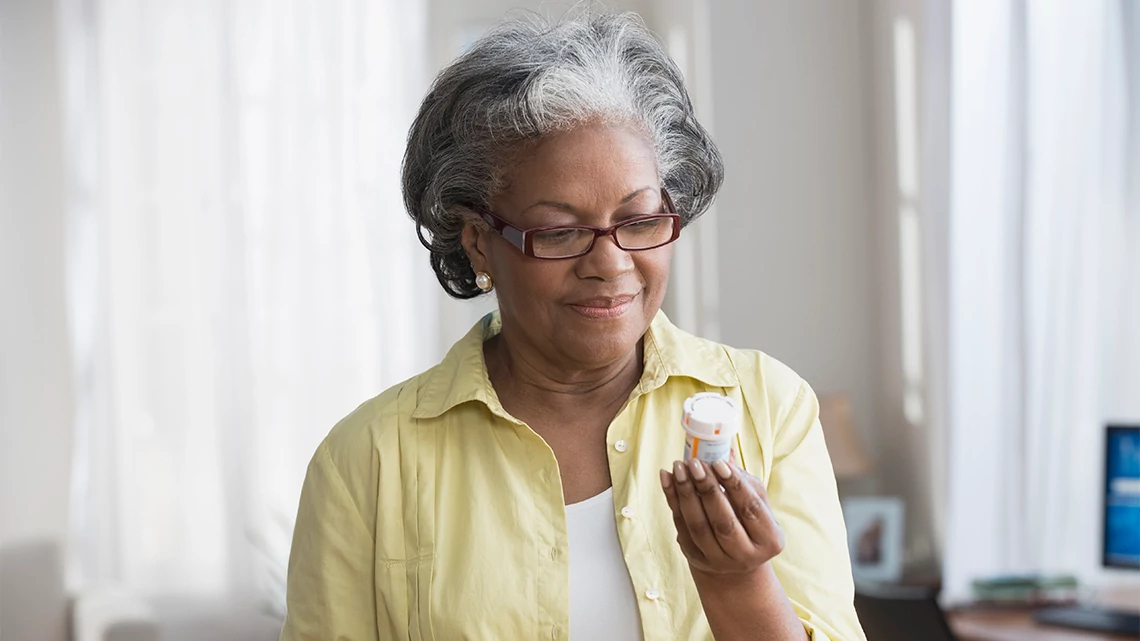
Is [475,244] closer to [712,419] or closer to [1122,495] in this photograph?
[712,419]

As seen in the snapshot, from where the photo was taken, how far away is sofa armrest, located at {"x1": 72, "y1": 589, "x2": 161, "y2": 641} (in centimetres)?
318

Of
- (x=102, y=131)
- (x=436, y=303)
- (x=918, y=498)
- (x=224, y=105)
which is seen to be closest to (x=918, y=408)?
(x=918, y=498)

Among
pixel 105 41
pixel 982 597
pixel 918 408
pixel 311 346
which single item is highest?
pixel 105 41

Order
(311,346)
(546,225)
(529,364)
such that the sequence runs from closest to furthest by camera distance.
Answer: (546,225), (529,364), (311,346)

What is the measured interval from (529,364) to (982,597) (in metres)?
2.21

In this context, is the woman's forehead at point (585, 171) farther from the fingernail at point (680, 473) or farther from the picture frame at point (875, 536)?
the picture frame at point (875, 536)

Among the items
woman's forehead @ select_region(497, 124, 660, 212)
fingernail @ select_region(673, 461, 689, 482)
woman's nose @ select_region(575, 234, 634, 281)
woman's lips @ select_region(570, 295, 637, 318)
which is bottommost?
fingernail @ select_region(673, 461, 689, 482)

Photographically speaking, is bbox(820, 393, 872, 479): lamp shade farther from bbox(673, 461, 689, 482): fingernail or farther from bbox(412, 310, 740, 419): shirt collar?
bbox(673, 461, 689, 482): fingernail

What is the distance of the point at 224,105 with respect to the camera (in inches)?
137

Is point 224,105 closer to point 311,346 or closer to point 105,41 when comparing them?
point 105,41

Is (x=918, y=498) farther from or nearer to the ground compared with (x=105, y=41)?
nearer to the ground

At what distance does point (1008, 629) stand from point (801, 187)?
1847 mm

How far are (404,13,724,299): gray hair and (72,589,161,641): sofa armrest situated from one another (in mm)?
2247

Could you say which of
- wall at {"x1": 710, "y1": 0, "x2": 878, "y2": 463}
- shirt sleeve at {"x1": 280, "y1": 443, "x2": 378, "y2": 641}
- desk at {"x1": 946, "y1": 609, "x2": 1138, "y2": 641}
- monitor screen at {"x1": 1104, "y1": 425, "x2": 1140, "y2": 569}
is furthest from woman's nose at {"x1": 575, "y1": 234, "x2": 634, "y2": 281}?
wall at {"x1": 710, "y1": 0, "x2": 878, "y2": 463}
